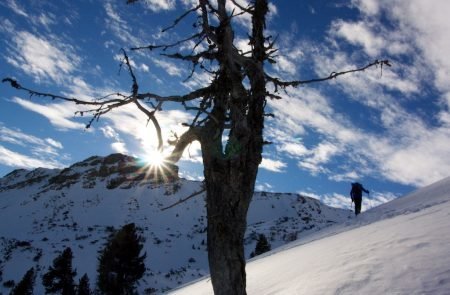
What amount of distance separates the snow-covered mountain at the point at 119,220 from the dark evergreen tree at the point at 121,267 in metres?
3.02

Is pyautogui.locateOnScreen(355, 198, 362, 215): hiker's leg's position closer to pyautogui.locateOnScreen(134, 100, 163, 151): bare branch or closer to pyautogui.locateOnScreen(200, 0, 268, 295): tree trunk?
pyautogui.locateOnScreen(200, 0, 268, 295): tree trunk

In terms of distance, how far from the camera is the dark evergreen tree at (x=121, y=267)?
90.3ft

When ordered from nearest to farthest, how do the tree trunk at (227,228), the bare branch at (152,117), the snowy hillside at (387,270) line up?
the tree trunk at (227,228) → the bare branch at (152,117) → the snowy hillside at (387,270)

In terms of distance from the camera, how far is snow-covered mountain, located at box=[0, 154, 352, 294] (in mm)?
35969

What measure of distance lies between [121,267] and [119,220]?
2375 centimetres

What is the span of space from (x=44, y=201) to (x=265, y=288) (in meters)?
57.6

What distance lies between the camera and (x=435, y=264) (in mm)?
4363

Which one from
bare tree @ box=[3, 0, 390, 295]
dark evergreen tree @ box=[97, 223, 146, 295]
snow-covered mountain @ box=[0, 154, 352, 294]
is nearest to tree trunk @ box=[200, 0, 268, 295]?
bare tree @ box=[3, 0, 390, 295]

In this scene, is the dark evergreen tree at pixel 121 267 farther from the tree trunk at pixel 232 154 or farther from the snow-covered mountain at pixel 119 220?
the tree trunk at pixel 232 154

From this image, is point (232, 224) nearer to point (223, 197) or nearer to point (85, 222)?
point (223, 197)

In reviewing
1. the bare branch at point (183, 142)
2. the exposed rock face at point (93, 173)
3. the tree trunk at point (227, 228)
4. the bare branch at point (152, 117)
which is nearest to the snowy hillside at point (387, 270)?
the tree trunk at point (227, 228)

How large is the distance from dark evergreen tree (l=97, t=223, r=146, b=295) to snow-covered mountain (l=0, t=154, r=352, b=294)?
9.91ft

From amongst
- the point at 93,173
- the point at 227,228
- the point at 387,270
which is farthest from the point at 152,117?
the point at 93,173

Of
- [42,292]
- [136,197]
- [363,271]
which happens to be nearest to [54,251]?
[42,292]
